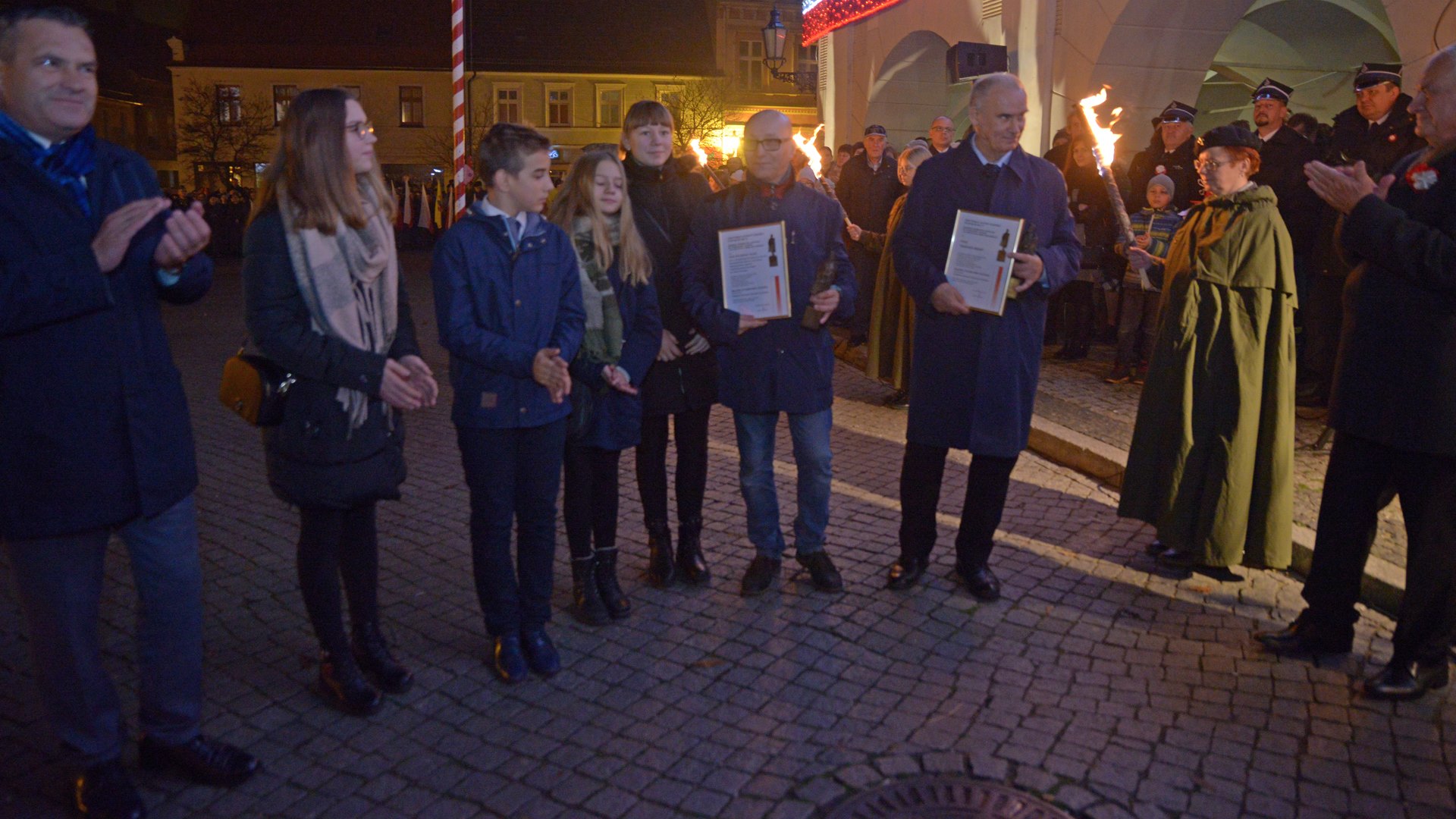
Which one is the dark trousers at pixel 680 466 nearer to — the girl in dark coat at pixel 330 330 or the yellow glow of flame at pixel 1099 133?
the girl in dark coat at pixel 330 330

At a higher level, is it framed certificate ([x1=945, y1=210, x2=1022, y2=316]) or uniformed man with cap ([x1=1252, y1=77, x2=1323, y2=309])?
uniformed man with cap ([x1=1252, y1=77, x2=1323, y2=309])

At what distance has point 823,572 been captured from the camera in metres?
4.96

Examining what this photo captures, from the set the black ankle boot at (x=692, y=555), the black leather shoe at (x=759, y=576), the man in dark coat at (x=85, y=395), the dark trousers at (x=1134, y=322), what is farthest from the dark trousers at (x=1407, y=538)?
the dark trousers at (x=1134, y=322)

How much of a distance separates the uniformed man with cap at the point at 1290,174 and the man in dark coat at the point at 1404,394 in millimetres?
4357

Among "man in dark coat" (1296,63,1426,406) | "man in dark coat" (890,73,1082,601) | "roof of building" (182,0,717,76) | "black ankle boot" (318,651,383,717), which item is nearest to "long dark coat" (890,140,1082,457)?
"man in dark coat" (890,73,1082,601)

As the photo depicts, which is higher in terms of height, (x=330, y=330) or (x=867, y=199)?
(x=867, y=199)

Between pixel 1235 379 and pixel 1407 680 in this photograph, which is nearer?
pixel 1407 680

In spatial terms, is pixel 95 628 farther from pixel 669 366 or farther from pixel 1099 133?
pixel 1099 133

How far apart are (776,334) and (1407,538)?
Answer: 8.30 feet

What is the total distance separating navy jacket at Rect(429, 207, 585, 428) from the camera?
3.80 metres

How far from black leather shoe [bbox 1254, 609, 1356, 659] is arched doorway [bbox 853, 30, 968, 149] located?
1576 cm

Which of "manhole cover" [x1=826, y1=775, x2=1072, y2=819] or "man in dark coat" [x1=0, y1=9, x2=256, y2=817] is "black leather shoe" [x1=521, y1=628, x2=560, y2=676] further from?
"manhole cover" [x1=826, y1=775, x2=1072, y2=819]

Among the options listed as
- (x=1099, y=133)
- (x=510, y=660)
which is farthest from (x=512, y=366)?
(x=1099, y=133)

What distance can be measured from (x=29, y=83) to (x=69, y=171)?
0.23m
